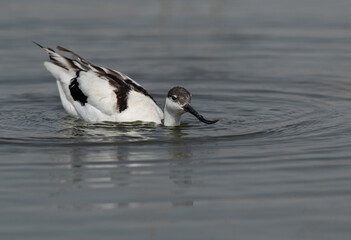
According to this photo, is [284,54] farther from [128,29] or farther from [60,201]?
[60,201]

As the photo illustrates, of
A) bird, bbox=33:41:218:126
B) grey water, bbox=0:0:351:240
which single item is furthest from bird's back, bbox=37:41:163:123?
grey water, bbox=0:0:351:240

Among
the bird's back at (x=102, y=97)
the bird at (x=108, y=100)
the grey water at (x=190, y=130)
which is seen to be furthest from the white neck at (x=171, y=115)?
the bird's back at (x=102, y=97)

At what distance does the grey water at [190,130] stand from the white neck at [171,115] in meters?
0.16

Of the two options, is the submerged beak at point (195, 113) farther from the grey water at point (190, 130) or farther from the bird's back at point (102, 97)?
the bird's back at point (102, 97)

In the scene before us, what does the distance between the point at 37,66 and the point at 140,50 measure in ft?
7.02

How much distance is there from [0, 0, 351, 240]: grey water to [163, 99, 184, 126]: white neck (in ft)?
0.52

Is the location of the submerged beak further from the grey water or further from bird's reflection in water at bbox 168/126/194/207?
bird's reflection in water at bbox 168/126/194/207

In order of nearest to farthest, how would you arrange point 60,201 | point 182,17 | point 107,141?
point 60,201 → point 107,141 → point 182,17

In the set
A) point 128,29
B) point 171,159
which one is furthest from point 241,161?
point 128,29

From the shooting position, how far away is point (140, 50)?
1641 centimetres

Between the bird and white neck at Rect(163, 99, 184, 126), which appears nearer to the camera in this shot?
white neck at Rect(163, 99, 184, 126)

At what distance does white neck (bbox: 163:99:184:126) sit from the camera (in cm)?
1168

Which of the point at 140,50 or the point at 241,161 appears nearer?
the point at 241,161

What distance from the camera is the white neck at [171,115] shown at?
1168cm
